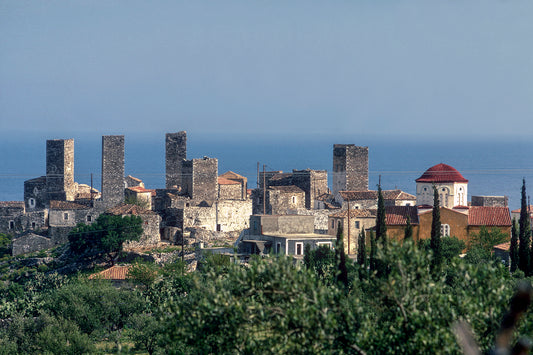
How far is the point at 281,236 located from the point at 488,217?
13272 millimetres

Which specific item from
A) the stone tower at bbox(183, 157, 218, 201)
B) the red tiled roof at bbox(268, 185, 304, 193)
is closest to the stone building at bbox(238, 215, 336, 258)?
the red tiled roof at bbox(268, 185, 304, 193)

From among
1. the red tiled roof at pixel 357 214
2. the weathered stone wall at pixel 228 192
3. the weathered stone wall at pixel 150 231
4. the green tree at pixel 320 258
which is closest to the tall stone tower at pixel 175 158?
the weathered stone wall at pixel 228 192

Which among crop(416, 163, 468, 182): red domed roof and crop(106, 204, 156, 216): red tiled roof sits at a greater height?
crop(416, 163, 468, 182): red domed roof

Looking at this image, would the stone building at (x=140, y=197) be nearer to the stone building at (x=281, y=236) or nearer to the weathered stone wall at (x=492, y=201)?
the stone building at (x=281, y=236)

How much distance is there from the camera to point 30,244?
2275 inches

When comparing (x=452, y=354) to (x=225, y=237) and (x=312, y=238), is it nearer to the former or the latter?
(x=312, y=238)

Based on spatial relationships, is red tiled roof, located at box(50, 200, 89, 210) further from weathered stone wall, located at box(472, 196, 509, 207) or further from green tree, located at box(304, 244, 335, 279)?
weathered stone wall, located at box(472, 196, 509, 207)

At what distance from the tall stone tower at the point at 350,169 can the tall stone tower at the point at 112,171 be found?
17347 millimetres

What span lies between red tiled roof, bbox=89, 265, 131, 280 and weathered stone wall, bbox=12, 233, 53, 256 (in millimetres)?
11019

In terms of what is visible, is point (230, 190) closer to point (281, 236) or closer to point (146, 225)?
point (146, 225)

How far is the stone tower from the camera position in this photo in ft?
206

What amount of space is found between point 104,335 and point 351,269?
13.1 metres

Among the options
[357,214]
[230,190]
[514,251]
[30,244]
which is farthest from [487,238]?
[30,244]

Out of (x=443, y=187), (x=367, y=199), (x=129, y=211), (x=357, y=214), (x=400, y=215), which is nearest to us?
(x=400, y=215)
